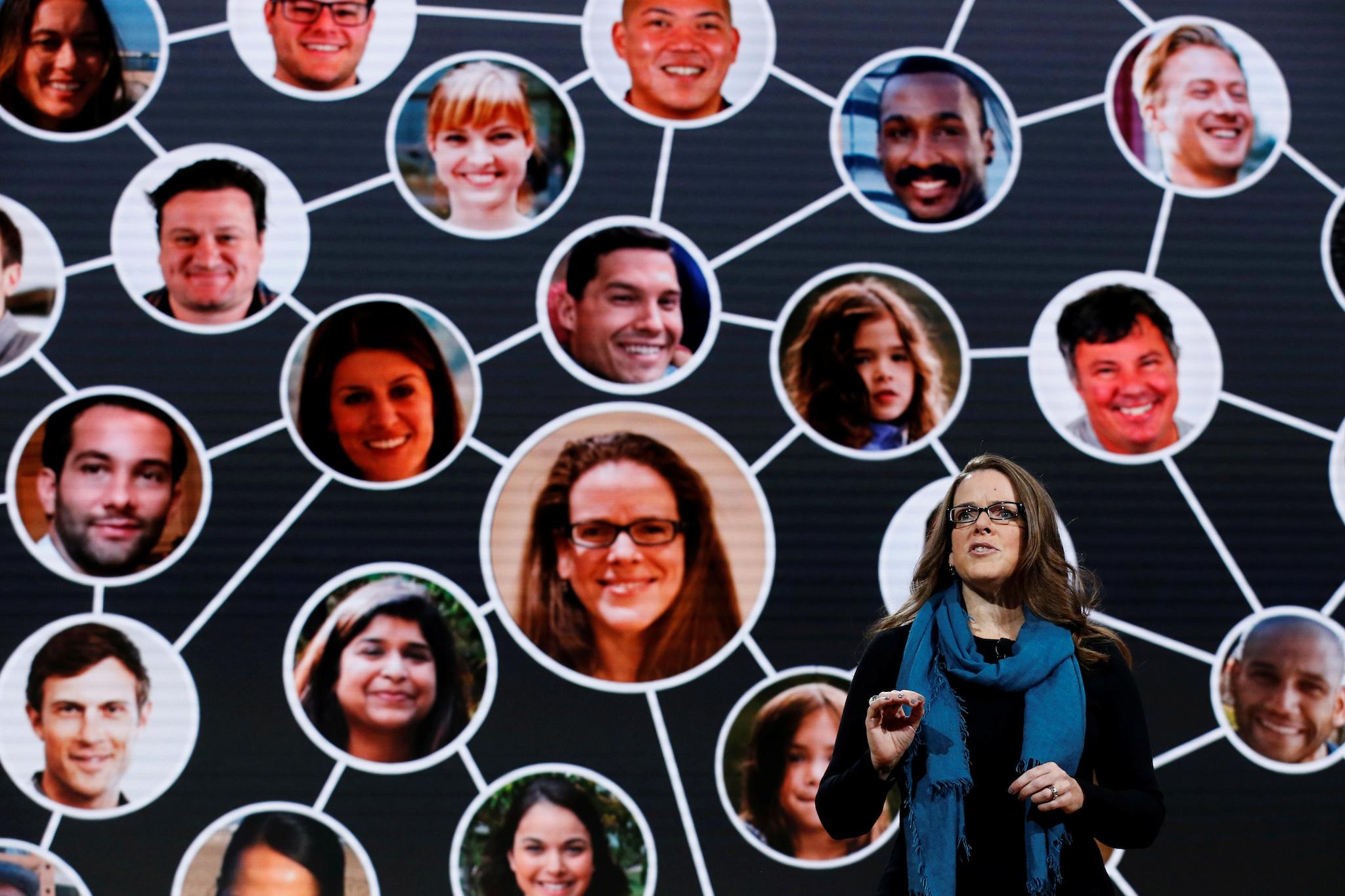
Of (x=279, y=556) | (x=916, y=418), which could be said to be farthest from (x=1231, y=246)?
(x=279, y=556)

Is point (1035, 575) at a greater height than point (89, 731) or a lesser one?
greater

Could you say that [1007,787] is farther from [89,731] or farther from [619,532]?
[89,731]

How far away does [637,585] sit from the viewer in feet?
11.6

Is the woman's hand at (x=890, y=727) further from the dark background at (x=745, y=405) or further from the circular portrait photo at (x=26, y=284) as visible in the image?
the circular portrait photo at (x=26, y=284)

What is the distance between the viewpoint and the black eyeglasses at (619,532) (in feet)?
11.7

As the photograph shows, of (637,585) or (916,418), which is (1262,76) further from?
(637,585)

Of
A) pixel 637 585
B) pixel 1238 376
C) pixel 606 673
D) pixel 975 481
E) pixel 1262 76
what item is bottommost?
pixel 606 673

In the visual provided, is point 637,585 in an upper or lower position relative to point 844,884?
upper

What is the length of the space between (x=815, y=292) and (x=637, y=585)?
2.79ft

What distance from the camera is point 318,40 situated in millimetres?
3650

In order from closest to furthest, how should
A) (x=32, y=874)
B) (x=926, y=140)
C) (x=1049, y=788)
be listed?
(x=1049, y=788) < (x=32, y=874) < (x=926, y=140)

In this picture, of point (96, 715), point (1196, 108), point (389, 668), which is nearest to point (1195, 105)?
point (1196, 108)

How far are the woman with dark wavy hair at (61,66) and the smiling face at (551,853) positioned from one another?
1998mm

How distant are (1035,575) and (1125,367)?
1.80 m
